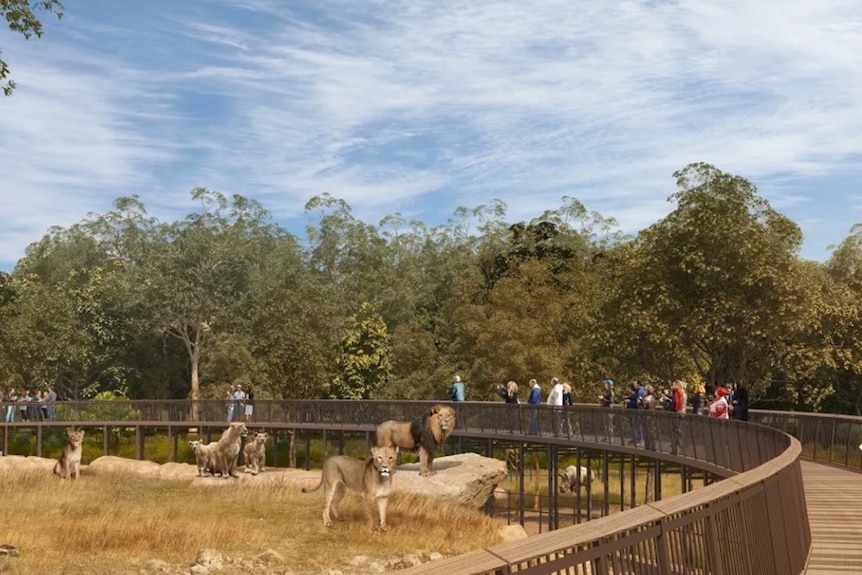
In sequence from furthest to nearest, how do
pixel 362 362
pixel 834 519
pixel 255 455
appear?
pixel 362 362 < pixel 255 455 < pixel 834 519

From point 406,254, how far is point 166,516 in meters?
83.2

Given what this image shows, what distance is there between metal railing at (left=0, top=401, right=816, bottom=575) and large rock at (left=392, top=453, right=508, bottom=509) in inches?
127

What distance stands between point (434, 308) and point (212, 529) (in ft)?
218

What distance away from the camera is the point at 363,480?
22078mm

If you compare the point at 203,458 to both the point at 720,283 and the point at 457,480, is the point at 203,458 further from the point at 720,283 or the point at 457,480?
the point at 720,283

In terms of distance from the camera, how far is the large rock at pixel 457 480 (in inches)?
1101

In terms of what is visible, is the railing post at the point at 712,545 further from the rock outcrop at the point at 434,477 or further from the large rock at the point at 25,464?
the large rock at the point at 25,464

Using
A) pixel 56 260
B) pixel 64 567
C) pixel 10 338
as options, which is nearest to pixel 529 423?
pixel 64 567

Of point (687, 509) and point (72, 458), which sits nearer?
point (687, 509)

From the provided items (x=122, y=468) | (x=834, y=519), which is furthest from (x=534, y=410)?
(x=834, y=519)

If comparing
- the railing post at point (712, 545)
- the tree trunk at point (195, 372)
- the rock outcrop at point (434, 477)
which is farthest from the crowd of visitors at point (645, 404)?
the tree trunk at point (195, 372)

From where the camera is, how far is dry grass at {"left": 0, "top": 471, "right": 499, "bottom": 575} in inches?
769

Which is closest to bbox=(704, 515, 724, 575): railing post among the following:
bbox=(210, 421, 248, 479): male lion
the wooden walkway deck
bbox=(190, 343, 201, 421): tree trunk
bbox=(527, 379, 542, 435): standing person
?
the wooden walkway deck

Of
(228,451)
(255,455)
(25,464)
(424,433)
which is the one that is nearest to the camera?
(424,433)
